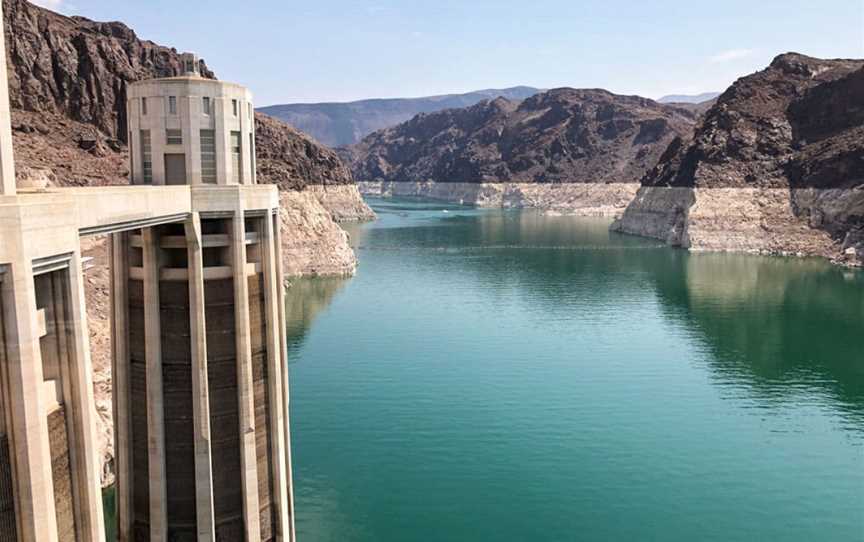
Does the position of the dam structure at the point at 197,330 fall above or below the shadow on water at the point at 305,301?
above

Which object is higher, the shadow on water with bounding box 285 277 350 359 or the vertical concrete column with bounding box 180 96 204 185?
the vertical concrete column with bounding box 180 96 204 185

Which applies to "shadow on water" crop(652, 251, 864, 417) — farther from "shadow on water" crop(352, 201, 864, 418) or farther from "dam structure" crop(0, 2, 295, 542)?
"dam structure" crop(0, 2, 295, 542)

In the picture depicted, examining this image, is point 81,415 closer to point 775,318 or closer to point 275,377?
point 275,377

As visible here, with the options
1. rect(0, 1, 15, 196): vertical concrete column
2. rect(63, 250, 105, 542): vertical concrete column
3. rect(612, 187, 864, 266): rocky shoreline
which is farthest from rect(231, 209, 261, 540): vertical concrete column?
rect(612, 187, 864, 266): rocky shoreline

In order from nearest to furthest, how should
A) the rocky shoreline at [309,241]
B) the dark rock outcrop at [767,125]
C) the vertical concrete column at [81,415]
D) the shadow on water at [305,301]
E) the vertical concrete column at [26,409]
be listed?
the vertical concrete column at [26,409]
the vertical concrete column at [81,415]
the shadow on water at [305,301]
the rocky shoreline at [309,241]
the dark rock outcrop at [767,125]

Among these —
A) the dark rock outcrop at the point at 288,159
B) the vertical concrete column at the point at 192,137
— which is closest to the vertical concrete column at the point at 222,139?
the vertical concrete column at the point at 192,137

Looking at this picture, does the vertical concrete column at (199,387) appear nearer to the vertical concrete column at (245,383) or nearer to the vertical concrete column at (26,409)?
the vertical concrete column at (245,383)

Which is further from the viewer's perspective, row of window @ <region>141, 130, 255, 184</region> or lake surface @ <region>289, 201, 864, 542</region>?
lake surface @ <region>289, 201, 864, 542</region>

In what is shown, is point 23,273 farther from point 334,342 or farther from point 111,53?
point 111,53
